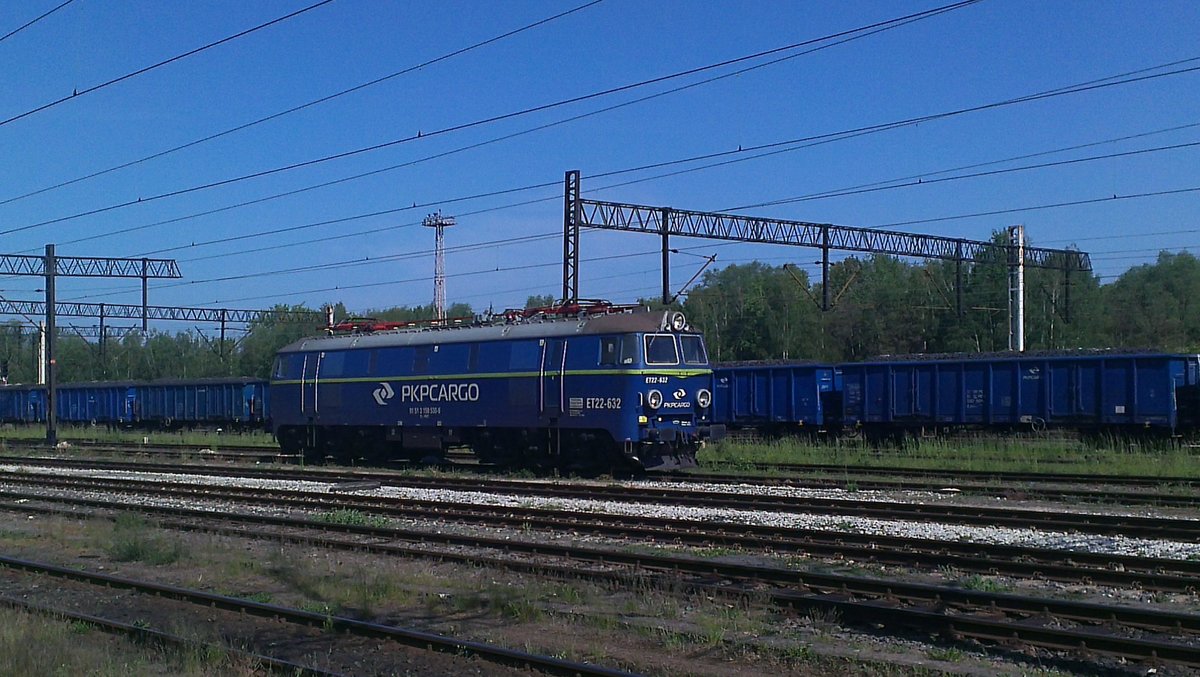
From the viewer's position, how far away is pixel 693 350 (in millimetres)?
23250

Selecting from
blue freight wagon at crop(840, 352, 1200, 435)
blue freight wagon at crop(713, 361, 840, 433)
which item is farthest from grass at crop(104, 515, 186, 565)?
blue freight wagon at crop(840, 352, 1200, 435)

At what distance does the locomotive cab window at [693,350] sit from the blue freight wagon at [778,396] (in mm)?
10084

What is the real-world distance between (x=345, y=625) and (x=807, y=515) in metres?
8.51

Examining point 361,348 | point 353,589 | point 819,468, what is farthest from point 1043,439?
point 353,589

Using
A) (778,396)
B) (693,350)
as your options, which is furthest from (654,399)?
(778,396)

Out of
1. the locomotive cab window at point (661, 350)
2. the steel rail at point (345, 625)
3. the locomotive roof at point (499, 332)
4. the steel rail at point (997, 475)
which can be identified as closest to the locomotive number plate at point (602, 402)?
the locomotive cab window at point (661, 350)

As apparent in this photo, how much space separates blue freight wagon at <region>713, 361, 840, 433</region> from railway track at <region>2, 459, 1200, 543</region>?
43.3 feet

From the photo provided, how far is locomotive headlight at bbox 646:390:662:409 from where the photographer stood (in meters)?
21.9

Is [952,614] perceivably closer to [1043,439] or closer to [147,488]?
[147,488]

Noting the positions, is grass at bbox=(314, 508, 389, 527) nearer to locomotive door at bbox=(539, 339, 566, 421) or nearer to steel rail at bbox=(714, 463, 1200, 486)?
locomotive door at bbox=(539, 339, 566, 421)

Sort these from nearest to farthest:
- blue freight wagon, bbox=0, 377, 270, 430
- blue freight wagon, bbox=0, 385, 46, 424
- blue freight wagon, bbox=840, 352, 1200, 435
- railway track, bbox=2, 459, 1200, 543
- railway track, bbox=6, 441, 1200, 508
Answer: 1. railway track, bbox=2, 459, 1200, 543
2. railway track, bbox=6, 441, 1200, 508
3. blue freight wagon, bbox=840, 352, 1200, 435
4. blue freight wagon, bbox=0, 377, 270, 430
5. blue freight wagon, bbox=0, 385, 46, 424

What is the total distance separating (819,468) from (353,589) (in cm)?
1536

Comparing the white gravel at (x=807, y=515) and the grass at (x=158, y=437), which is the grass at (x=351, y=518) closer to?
the white gravel at (x=807, y=515)

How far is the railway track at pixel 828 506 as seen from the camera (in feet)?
46.3
